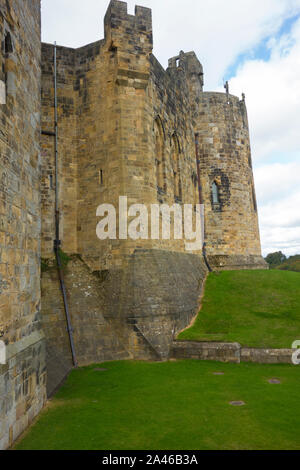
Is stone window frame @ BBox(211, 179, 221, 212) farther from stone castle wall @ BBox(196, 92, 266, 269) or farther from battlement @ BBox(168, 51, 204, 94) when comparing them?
battlement @ BBox(168, 51, 204, 94)

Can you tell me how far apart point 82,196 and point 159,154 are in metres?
4.17

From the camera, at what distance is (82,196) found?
13914mm

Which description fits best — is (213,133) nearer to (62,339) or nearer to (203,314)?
(203,314)

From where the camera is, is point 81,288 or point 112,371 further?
point 81,288

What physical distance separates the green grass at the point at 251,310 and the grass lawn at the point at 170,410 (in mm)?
1658

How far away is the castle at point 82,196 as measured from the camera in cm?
664

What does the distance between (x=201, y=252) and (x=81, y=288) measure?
997 centimetres

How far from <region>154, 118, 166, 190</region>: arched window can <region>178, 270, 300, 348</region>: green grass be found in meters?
5.89

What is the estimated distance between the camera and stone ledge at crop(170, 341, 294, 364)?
10891 millimetres

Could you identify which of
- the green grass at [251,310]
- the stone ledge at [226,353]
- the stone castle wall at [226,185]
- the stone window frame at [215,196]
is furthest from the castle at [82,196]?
the stone window frame at [215,196]

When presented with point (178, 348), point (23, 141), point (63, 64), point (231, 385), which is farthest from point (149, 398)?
point (63, 64)

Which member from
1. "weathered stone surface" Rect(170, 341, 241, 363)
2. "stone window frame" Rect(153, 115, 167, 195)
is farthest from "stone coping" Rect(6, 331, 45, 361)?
"stone window frame" Rect(153, 115, 167, 195)

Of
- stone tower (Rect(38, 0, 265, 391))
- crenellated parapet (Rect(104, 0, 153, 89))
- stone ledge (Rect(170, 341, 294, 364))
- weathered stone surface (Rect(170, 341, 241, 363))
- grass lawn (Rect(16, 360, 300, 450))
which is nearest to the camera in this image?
grass lawn (Rect(16, 360, 300, 450))

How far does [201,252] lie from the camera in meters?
20.7
